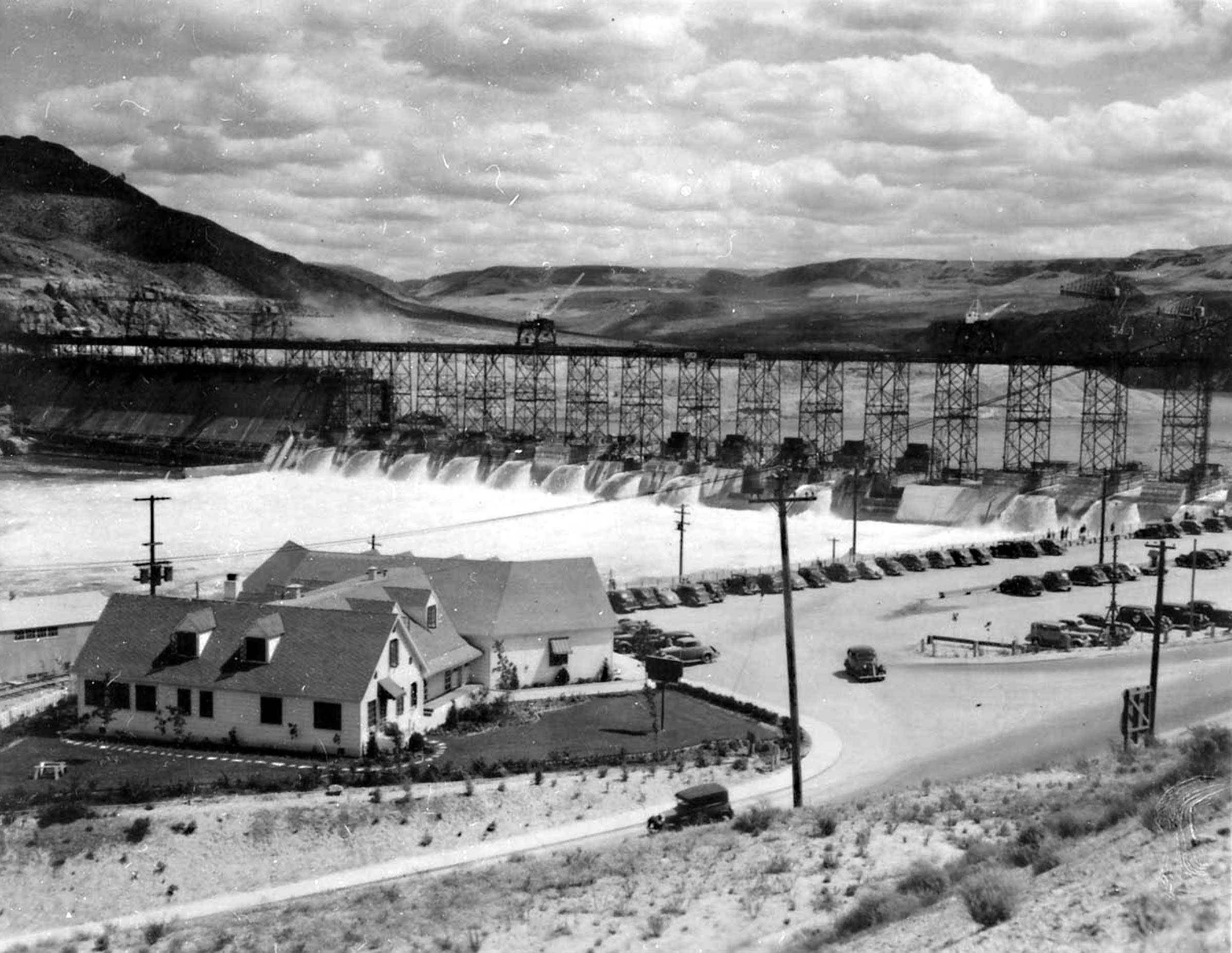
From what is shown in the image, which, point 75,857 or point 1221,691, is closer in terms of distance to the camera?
point 75,857

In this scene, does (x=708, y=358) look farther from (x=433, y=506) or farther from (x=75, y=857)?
(x=75, y=857)

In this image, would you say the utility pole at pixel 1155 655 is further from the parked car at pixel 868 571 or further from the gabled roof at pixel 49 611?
the gabled roof at pixel 49 611

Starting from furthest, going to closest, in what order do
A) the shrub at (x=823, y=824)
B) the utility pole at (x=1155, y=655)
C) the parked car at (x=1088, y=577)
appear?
the parked car at (x=1088, y=577), the utility pole at (x=1155, y=655), the shrub at (x=823, y=824)

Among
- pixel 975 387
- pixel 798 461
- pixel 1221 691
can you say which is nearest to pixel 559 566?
pixel 1221 691

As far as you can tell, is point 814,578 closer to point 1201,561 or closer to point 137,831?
point 1201,561

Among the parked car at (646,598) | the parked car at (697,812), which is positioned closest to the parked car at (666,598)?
the parked car at (646,598)

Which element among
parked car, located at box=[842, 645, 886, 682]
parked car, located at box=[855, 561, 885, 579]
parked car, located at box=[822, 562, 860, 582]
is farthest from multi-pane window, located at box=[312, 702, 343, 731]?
parked car, located at box=[855, 561, 885, 579]

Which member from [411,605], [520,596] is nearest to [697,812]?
[411,605]
